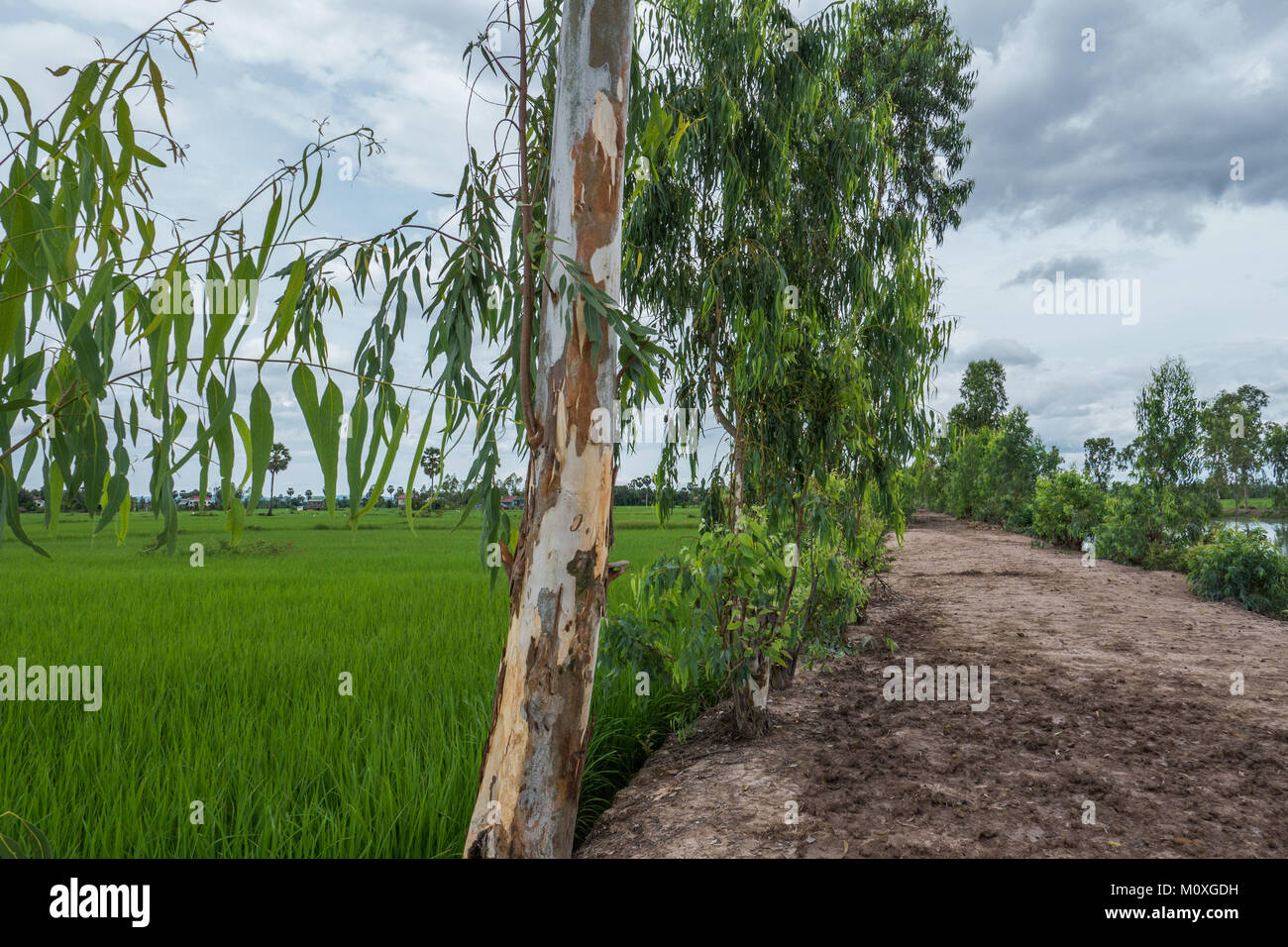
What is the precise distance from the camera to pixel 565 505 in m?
1.95

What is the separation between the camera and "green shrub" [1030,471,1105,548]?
1261cm

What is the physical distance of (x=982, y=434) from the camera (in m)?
21.0

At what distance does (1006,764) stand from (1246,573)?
6876 millimetres

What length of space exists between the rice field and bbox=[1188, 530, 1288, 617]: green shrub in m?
7.43

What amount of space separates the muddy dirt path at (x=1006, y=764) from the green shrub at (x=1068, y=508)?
7.17 metres

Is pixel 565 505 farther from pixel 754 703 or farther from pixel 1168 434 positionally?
pixel 1168 434

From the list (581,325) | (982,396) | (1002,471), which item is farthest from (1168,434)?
(982,396)

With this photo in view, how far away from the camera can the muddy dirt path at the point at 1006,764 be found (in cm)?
246

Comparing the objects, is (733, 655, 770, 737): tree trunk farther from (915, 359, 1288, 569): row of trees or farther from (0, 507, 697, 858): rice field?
(915, 359, 1288, 569): row of trees

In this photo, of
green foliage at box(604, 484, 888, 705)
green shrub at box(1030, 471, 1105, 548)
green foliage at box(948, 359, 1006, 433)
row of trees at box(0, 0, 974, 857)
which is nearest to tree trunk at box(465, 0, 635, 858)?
row of trees at box(0, 0, 974, 857)

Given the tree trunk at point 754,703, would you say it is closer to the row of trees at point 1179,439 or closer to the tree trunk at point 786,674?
the tree trunk at point 786,674

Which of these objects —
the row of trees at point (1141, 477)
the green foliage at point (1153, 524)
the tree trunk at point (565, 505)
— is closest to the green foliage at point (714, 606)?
the tree trunk at point (565, 505)
